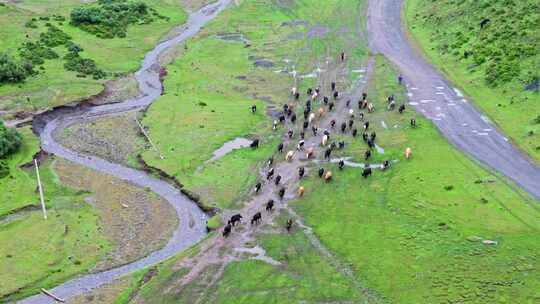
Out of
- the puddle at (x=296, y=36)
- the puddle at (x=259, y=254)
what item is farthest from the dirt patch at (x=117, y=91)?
the puddle at (x=259, y=254)

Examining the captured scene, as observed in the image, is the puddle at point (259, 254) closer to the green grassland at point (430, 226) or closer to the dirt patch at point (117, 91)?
the green grassland at point (430, 226)

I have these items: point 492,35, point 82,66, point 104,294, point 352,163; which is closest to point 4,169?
point 104,294

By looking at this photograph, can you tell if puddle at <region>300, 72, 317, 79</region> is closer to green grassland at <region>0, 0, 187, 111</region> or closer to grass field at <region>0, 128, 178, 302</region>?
green grassland at <region>0, 0, 187, 111</region>

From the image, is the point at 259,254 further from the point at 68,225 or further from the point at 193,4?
the point at 193,4

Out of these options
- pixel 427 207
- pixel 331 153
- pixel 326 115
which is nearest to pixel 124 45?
pixel 326 115

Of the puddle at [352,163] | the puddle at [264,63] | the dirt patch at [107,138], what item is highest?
the puddle at [264,63]

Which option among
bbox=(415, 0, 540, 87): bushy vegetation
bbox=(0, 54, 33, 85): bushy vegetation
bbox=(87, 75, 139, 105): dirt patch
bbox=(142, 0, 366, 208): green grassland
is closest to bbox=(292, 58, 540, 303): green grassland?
bbox=(142, 0, 366, 208): green grassland
